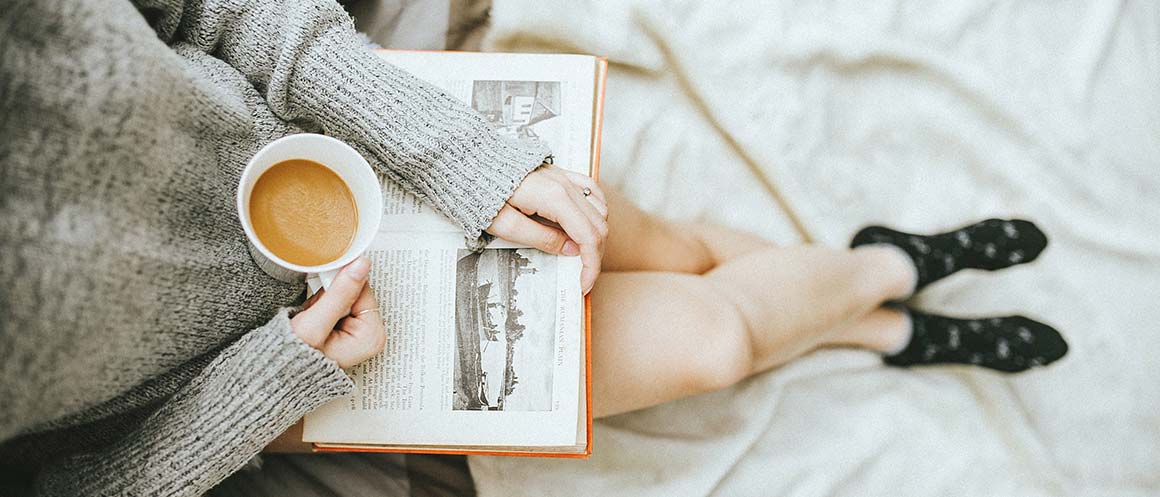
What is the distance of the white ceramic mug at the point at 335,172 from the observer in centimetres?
53

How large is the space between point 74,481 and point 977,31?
3.79 ft

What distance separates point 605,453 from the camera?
91cm

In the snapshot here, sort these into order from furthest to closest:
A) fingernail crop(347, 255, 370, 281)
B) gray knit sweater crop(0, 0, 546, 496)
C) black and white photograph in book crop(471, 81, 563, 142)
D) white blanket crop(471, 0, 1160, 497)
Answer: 1. white blanket crop(471, 0, 1160, 497)
2. black and white photograph in book crop(471, 81, 563, 142)
3. fingernail crop(347, 255, 370, 281)
4. gray knit sweater crop(0, 0, 546, 496)

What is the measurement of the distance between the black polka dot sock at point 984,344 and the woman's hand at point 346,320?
27.8 inches

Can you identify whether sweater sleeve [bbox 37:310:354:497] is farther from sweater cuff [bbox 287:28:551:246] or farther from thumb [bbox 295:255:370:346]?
sweater cuff [bbox 287:28:551:246]

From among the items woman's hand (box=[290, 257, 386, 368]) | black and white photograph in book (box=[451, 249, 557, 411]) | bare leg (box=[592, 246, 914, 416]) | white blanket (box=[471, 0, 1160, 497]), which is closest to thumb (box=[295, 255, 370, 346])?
woman's hand (box=[290, 257, 386, 368])

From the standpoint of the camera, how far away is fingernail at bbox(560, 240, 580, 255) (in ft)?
2.12

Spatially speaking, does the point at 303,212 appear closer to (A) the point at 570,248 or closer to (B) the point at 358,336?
(B) the point at 358,336

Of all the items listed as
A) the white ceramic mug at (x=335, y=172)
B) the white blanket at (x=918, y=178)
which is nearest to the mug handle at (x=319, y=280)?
the white ceramic mug at (x=335, y=172)

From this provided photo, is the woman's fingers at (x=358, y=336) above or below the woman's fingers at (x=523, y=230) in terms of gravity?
below

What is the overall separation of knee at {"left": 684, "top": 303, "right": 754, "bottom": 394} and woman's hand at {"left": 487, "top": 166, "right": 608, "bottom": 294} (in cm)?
17

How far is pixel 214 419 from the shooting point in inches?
22.1

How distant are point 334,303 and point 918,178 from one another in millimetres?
825

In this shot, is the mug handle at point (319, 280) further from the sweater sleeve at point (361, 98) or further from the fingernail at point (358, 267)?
the sweater sleeve at point (361, 98)
